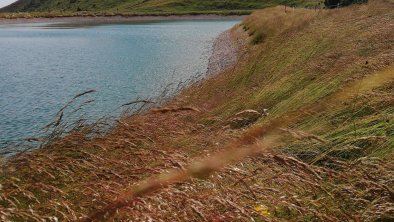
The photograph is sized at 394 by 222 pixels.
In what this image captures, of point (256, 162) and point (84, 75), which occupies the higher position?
point (256, 162)

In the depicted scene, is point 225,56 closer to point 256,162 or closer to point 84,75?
point 84,75

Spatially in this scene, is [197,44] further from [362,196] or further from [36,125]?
[362,196]

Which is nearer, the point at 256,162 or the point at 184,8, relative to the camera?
the point at 256,162

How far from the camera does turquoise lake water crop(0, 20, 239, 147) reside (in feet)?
65.4

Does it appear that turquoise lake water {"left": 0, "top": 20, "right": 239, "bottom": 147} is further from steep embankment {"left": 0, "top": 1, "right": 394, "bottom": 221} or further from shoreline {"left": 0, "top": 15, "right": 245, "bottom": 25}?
shoreline {"left": 0, "top": 15, "right": 245, "bottom": 25}

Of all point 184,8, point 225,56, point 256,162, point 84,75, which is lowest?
point 184,8

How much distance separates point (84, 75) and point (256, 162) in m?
27.9

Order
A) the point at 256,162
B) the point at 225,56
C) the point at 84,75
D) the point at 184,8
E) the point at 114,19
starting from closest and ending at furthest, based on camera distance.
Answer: the point at 256,162 → the point at 84,75 → the point at 225,56 → the point at 114,19 → the point at 184,8

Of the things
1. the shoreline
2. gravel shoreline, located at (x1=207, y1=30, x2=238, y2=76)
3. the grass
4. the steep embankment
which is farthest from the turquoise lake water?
the grass

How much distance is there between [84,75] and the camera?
3147 cm

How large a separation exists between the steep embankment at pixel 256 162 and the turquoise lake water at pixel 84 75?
13.5 ft

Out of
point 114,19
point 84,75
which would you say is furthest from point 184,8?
point 84,75

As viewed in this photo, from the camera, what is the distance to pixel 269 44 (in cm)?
1580

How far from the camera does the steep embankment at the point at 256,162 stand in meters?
3.68
